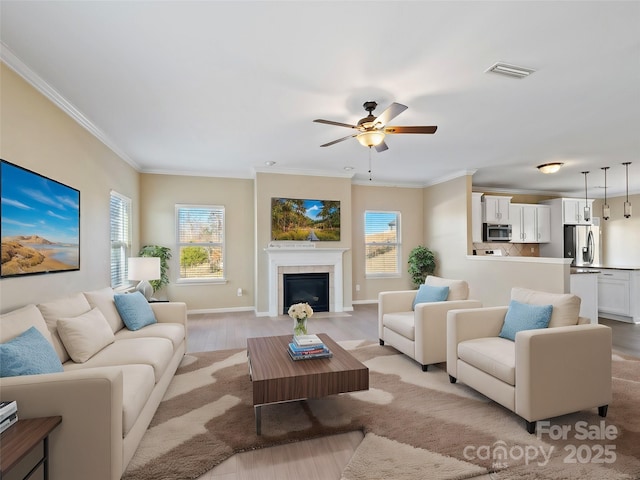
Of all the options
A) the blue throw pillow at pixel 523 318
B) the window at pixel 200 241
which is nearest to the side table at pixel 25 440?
the blue throw pillow at pixel 523 318

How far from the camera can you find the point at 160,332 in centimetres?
317

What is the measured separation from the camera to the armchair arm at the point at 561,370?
222 cm

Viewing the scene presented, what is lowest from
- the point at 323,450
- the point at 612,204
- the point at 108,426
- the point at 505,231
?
the point at 323,450

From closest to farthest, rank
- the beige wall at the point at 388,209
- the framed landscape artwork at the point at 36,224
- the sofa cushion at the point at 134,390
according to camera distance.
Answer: the sofa cushion at the point at 134,390 < the framed landscape artwork at the point at 36,224 < the beige wall at the point at 388,209

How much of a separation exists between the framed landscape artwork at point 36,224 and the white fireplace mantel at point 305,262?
3.16 meters

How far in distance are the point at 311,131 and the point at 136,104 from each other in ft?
6.29

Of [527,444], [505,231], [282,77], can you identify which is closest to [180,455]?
[527,444]

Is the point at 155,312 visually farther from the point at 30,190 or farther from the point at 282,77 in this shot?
the point at 282,77

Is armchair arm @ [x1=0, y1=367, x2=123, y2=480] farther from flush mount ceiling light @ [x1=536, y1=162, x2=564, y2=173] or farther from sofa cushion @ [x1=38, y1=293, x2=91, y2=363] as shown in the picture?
flush mount ceiling light @ [x1=536, y1=162, x2=564, y2=173]

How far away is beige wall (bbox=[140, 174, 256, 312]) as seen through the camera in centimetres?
598

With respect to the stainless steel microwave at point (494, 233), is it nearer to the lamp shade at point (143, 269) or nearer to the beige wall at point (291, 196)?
the beige wall at point (291, 196)

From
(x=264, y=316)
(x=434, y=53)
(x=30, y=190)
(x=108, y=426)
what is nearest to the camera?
(x=108, y=426)

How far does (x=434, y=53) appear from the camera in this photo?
2.41 m

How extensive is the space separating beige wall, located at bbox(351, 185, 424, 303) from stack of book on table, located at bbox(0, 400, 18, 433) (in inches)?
238
